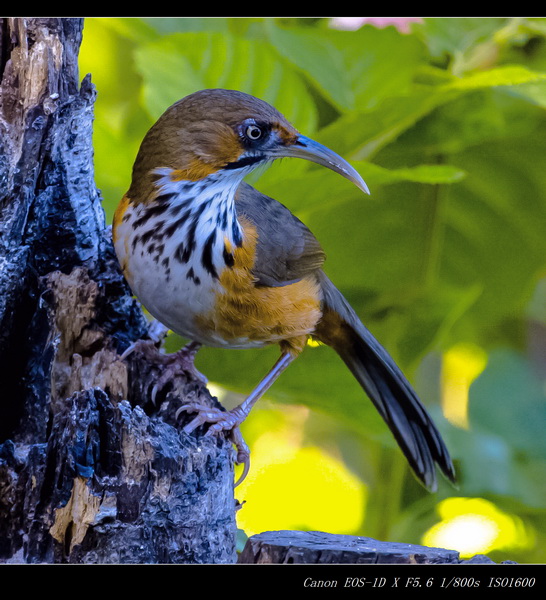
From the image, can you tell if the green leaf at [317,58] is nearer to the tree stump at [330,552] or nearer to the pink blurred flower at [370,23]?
the pink blurred flower at [370,23]

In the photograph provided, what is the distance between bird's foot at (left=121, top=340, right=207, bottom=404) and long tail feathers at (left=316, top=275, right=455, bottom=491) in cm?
53

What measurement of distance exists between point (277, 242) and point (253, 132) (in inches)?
15.7

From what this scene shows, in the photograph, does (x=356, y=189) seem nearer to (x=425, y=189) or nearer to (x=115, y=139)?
(x=425, y=189)

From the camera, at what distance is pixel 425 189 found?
3.27 metres

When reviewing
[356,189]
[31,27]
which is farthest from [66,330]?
[356,189]

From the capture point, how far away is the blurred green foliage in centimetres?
288

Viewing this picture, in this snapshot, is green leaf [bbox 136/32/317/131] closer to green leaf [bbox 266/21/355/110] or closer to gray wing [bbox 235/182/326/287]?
green leaf [bbox 266/21/355/110]

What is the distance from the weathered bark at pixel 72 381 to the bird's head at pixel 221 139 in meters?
0.25

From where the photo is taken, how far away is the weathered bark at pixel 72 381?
1979 mm

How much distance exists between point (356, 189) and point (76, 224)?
3.01 ft

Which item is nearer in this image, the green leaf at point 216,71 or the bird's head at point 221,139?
the bird's head at point 221,139

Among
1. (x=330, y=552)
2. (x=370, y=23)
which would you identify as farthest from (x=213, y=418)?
(x=370, y=23)
